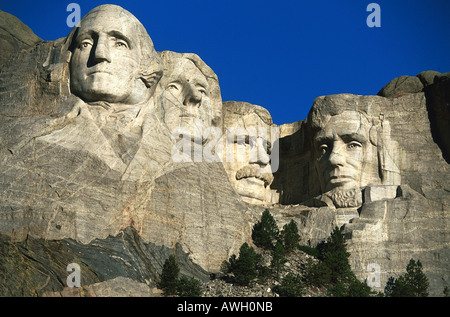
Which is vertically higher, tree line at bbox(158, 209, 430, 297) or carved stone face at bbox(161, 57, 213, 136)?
carved stone face at bbox(161, 57, 213, 136)

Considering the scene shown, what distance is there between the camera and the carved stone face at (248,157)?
1420 inches

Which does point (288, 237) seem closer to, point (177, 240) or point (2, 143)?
point (177, 240)

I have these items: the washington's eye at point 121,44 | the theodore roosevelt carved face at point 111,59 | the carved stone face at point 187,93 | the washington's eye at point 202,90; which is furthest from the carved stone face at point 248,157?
the washington's eye at point 121,44

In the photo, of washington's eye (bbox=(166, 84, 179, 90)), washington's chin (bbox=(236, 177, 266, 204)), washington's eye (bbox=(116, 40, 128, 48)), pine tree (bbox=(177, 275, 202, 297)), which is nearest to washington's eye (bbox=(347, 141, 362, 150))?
washington's chin (bbox=(236, 177, 266, 204))

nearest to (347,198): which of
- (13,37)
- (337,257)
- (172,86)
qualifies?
(337,257)

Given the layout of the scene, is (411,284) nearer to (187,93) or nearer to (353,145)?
(353,145)

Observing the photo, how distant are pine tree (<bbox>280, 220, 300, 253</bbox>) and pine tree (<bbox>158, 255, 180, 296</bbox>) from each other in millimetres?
3846

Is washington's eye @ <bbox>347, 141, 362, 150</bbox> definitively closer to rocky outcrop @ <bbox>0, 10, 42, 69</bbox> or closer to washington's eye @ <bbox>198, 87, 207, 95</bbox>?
washington's eye @ <bbox>198, 87, 207, 95</bbox>

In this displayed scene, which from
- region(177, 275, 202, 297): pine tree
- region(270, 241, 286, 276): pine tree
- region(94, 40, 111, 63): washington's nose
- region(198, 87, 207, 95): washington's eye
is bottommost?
region(177, 275, 202, 297): pine tree

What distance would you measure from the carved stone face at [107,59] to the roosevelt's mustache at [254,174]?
16.1 feet

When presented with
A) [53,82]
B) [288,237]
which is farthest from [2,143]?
[288,237]

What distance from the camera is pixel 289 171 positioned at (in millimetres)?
37094

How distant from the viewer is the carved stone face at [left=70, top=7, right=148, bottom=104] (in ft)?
103
